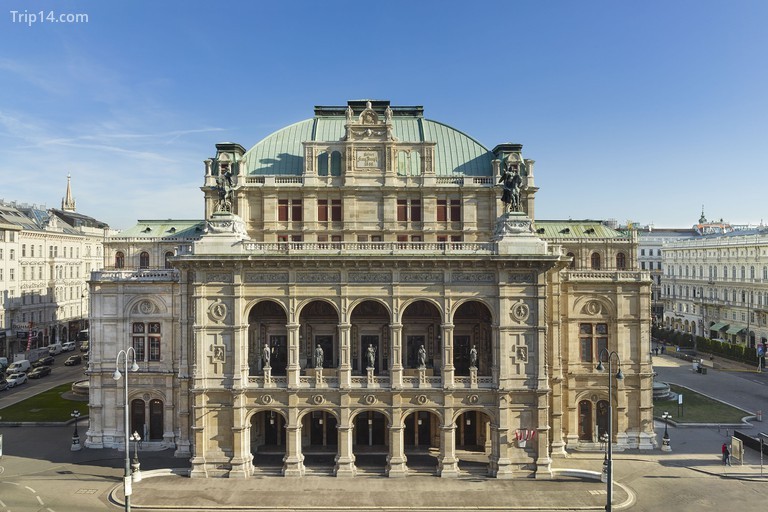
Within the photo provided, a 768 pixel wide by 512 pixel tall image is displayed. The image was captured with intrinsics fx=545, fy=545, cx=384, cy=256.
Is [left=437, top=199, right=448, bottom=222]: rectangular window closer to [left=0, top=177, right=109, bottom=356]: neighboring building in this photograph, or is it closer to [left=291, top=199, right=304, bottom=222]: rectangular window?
[left=291, top=199, right=304, bottom=222]: rectangular window

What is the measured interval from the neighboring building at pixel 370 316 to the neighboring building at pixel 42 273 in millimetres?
44005

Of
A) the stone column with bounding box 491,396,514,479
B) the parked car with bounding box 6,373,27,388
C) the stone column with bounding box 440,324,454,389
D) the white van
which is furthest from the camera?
the white van

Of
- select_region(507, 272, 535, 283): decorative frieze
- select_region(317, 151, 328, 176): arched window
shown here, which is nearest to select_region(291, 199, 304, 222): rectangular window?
select_region(317, 151, 328, 176): arched window

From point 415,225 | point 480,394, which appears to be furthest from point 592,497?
point 415,225

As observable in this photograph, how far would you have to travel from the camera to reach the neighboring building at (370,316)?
3912 centimetres

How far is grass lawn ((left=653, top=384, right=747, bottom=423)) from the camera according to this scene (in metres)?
53.6

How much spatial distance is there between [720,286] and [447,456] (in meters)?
81.7

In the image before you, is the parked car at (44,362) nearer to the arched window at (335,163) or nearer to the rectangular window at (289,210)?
the rectangular window at (289,210)

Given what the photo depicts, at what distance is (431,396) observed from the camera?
1553 inches

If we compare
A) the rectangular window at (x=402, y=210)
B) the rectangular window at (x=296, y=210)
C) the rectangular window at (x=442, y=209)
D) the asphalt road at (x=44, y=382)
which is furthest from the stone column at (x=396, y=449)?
the asphalt road at (x=44, y=382)

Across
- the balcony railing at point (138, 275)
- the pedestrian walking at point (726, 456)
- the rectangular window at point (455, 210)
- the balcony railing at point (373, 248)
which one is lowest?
the pedestrian walking at point (726, 456)

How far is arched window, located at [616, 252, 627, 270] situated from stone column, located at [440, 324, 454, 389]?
A: 2110 cm

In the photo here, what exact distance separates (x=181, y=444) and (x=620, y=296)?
3780cm

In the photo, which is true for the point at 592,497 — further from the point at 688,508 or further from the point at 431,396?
the point at 431,396
